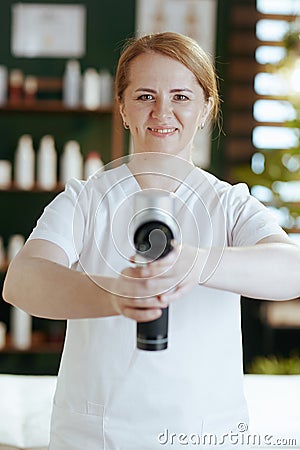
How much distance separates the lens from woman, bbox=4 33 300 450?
1.08m

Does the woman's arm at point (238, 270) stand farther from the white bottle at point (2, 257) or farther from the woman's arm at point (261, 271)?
the white bottle at point (2, 257)

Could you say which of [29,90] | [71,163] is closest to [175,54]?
[71,163]

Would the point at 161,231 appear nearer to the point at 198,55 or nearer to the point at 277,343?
the point at 198,55

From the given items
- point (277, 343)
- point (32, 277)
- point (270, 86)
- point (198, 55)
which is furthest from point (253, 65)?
point (32, 277)

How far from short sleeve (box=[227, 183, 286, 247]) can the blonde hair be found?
171mm

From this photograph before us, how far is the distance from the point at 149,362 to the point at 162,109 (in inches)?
14.9

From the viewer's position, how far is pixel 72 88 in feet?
13.7

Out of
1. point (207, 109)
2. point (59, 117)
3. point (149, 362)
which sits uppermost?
point (207, 109)

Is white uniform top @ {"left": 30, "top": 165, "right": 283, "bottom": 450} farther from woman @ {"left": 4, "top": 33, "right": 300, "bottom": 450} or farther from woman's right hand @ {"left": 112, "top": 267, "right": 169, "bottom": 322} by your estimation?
woman's right hand @ {"left": 112, "top": 267, "right": 169, "bottom": 322}

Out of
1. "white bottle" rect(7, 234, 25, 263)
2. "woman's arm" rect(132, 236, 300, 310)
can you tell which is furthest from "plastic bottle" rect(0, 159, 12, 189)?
"woman's arm" rect(132, 236, 300, 310)

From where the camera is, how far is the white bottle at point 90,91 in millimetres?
4145

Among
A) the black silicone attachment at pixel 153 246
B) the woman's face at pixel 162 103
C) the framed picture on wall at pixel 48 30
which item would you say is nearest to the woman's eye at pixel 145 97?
the woman's face at pixel 162 103

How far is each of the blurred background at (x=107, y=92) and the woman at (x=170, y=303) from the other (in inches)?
117

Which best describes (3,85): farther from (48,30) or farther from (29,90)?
(48,30)
